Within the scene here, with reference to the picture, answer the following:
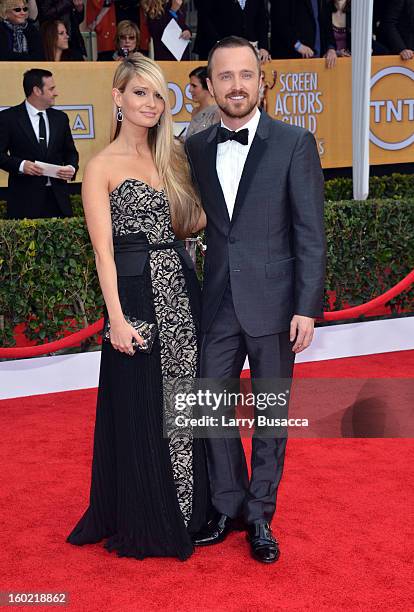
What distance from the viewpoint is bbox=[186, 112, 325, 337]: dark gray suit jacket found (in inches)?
142

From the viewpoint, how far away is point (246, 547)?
153 inches

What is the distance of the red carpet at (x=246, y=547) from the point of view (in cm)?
346

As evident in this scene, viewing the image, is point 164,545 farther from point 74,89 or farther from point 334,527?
point 74,89

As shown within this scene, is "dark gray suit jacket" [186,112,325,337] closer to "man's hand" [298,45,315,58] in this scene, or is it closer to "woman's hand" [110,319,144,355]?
"woman's hand" [110,319,144,355]

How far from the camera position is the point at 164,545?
3785 millimetres

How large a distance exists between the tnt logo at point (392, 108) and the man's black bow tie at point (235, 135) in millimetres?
7203

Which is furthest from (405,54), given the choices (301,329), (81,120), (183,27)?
(301,329)

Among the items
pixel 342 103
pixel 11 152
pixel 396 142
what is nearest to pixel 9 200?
pixel 11 152

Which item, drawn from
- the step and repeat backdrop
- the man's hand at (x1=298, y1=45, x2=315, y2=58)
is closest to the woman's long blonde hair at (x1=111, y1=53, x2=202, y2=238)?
the step and repeat backdrop

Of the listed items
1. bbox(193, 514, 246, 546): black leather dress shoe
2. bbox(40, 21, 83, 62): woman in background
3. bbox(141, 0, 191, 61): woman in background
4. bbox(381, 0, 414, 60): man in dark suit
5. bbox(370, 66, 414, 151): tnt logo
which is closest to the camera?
bbox(193, 514, 246, 546): black leather dress shoe

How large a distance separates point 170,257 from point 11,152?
178 inches

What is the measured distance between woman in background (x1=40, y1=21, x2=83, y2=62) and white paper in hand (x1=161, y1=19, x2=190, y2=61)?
1040mm

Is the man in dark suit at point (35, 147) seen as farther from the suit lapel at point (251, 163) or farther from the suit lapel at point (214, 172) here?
the suit lapel at point (251, 163)

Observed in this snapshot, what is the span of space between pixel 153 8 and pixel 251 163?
6421 millimetres
